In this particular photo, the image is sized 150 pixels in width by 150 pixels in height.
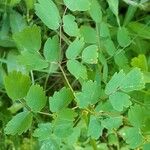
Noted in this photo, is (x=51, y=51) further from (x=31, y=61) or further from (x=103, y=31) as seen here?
(x=103, y=31)

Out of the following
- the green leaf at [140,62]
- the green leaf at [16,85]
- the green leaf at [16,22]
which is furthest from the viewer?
the green leaf at [16,22]

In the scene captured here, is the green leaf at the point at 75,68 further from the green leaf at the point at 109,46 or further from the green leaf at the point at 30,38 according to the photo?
the green leaf at the point at 109,46

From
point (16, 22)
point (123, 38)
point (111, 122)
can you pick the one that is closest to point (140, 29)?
point (123, 38)

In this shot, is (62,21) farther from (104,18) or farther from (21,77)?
(104,18)

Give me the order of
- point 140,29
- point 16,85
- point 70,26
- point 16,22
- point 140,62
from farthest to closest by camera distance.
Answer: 1. point 140,29
2. point 16,22
3. point 140,62
4. point 70,26
5. point 16,85

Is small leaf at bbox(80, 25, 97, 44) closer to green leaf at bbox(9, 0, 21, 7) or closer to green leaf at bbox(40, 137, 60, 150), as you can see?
green leaf at bbox(9, 0, 21, 7)

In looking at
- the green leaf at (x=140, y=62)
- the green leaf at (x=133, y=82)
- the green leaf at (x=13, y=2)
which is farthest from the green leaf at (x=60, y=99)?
the green leaf at (x=13, y=2)
